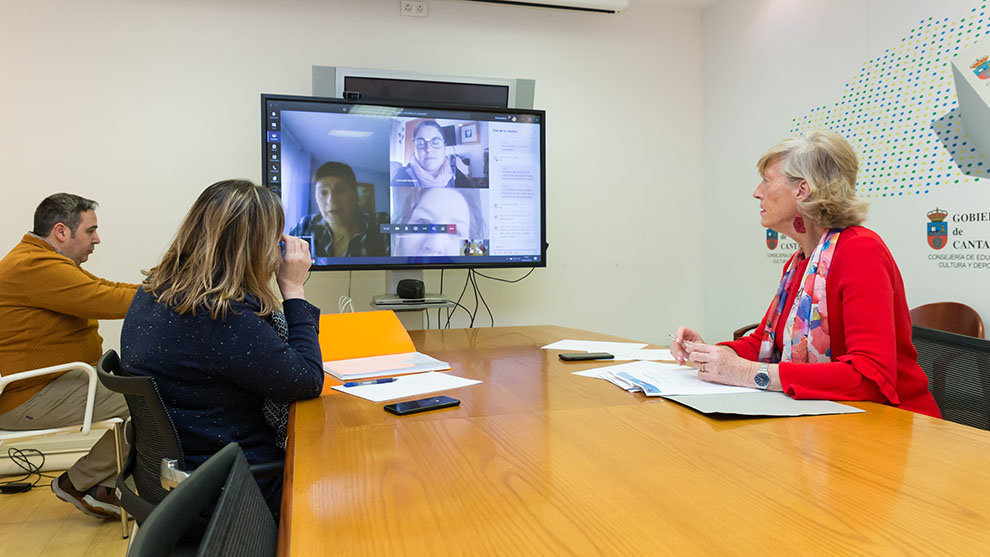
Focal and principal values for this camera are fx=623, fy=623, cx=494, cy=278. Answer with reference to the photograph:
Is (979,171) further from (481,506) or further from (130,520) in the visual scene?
(130,520)

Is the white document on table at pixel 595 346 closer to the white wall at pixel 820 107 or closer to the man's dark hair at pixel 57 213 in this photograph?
the white wall at pixel 820 107

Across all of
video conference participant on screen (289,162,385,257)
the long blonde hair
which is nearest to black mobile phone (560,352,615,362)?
the long blonde hair

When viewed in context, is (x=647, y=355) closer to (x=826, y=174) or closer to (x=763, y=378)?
(x=763, y=378)

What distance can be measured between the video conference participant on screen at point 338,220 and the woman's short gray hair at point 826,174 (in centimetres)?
197

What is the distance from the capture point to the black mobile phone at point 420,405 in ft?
4.05

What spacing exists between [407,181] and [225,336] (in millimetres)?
1951

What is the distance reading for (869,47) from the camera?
9.65ft

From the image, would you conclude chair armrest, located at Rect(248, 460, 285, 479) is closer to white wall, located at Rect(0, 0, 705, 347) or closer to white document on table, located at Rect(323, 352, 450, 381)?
white document on table, located at Rect(323, 352, 450, 381)

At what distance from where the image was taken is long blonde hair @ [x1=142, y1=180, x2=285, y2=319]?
53.2 inches

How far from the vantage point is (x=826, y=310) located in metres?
1.56

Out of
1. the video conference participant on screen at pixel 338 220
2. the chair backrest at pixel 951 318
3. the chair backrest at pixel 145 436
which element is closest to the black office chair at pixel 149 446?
the chair backrest at pixel 145 436

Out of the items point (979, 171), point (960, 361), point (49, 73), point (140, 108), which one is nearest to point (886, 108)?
point (979, 171)

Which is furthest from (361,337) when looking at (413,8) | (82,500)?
(413,8)

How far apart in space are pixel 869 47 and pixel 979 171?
0.83 m
